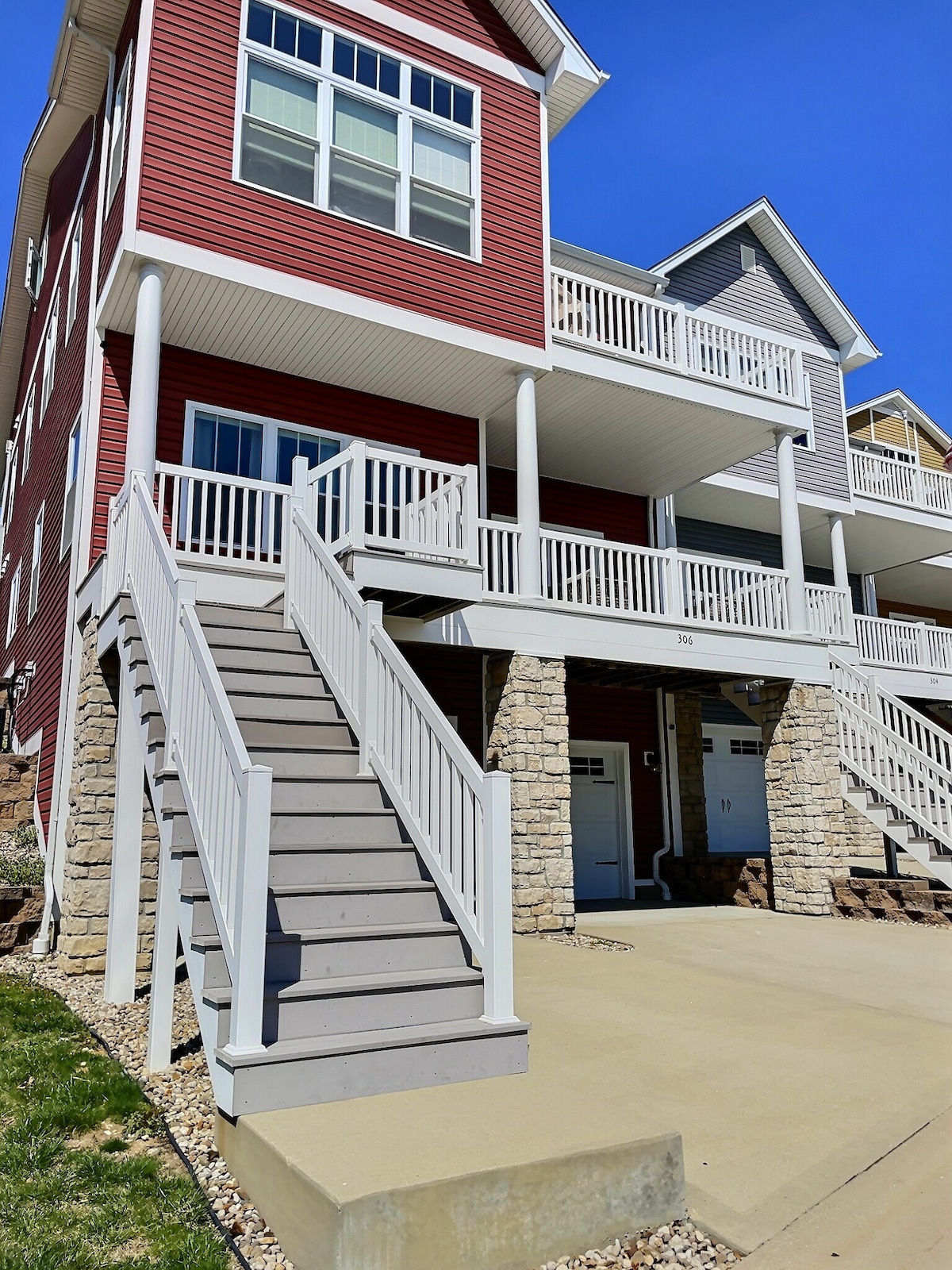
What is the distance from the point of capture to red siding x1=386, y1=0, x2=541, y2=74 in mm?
11383

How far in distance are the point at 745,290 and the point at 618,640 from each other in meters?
10.3

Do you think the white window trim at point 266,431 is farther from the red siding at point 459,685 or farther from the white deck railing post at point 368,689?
the white deck railing post at point 368,689

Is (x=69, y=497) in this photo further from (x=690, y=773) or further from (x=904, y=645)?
(x=904, y=645)

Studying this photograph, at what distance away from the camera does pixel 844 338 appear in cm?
1948

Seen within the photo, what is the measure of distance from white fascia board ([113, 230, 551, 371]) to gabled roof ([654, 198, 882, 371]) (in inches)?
287

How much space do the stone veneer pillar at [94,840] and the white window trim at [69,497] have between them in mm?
2480

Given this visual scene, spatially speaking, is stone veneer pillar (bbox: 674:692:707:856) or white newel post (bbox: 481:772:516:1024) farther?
stone veneer pillar (bbox: 674:692:707:856)

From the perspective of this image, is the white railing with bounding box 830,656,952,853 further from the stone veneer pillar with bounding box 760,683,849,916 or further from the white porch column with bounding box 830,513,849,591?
the white porch column with bounding box 830,513,849,591

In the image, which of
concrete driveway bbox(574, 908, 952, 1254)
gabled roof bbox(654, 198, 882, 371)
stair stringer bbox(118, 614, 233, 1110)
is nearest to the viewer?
concrete driveway bbox(574, 908, 952, 1254)

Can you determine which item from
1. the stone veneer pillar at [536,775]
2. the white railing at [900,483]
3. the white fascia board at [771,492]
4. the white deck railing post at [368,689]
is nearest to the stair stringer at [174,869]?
the white deck railing post at [368,689]

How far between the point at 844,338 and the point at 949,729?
8747 mm

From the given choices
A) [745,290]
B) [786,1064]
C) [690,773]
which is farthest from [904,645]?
[786,1064]

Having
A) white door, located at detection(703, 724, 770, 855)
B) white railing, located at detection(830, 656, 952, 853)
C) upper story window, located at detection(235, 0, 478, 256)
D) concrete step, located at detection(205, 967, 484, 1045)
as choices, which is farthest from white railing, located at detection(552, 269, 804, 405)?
concrete step, located at detection(205, 967, 484, 1045)

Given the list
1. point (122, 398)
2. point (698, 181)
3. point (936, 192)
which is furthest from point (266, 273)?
point (698, 181)
